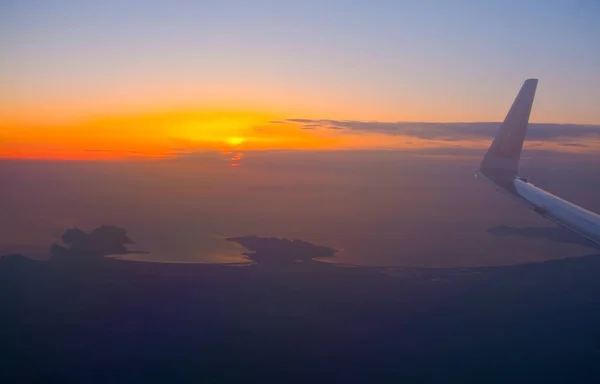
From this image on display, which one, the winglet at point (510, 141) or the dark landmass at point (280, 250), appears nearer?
the winglet at point (510, 141)

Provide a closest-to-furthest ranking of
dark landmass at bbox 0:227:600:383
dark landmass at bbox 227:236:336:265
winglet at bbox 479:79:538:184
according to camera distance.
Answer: winglet at bbox 479:79:538:184, dark landmass at bbox 0:227:600:383, dark landmass at bbox 227:236:336:265

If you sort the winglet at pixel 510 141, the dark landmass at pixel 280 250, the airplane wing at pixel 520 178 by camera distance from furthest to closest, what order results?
the dark landmass at pixel 280 250
the winglet at pixel 510 141
the airplane wing at pixel 520 178

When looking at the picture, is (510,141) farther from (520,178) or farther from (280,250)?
(280,250)

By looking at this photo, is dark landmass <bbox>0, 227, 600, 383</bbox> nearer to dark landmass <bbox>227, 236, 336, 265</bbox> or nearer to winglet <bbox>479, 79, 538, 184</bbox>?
dark landmass <bbox>227, 236, 336, 265</bbox>

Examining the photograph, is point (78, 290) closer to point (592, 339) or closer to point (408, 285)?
point (408, 285)

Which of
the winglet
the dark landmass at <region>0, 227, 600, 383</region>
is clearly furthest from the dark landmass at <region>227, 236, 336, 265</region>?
the winglet

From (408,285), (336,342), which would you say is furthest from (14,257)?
(408,285)

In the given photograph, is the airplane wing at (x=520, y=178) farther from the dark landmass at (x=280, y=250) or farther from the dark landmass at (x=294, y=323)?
the dark landmass at (x=280, y=250)

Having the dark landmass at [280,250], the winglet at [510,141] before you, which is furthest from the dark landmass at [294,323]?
the winglet at [510,141]
